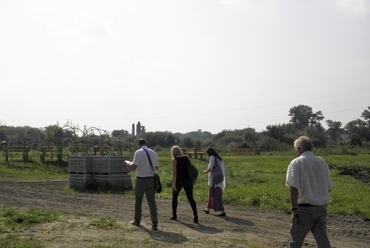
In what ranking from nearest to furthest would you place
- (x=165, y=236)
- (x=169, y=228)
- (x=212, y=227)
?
(x=165, y=236) → (x=169, y=228) → (x=212, y=227)

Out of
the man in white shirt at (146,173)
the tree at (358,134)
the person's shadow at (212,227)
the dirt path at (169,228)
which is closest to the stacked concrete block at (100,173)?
the dirt path at (169,228)

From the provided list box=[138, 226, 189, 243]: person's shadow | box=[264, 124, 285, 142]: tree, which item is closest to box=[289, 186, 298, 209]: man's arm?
box=[138, 226, 189, 243]: person's shadow

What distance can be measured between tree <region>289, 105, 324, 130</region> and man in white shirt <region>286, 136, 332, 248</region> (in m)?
→ 123

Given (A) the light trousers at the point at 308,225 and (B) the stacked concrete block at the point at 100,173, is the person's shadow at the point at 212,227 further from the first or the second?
(B) the stacked concrete block at the point at 100,173

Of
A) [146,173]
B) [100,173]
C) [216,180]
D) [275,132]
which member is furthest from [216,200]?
[275,132]

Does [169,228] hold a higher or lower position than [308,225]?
lower

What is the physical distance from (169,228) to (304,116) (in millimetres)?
122235

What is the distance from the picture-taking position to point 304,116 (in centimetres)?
12862

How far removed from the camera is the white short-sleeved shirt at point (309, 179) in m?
6.58

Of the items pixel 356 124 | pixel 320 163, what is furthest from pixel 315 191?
pixel 356 124

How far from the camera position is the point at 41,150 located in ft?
104

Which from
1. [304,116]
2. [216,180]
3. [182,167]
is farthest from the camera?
[304,116]

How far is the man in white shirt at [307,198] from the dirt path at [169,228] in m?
2.37

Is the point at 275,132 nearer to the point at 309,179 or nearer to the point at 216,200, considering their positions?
the point at 216,200
